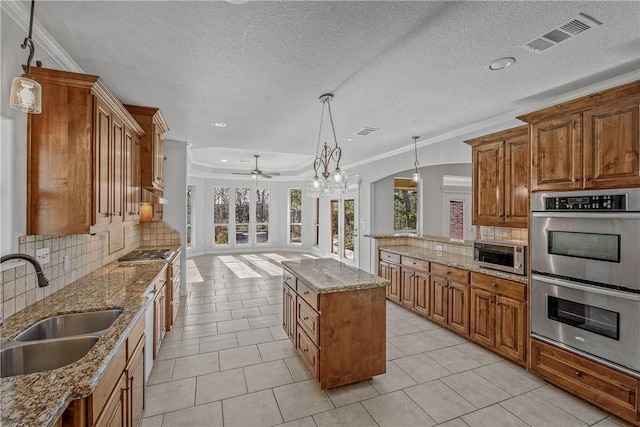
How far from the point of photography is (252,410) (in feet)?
7.75

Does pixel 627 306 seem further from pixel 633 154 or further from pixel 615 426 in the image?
pixel 633 154

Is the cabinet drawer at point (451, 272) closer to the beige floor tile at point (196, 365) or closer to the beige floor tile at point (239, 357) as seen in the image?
the beige floor tile at point (239, 357)

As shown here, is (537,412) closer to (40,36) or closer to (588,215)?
(588,215)

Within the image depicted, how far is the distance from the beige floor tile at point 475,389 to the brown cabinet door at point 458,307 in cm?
78

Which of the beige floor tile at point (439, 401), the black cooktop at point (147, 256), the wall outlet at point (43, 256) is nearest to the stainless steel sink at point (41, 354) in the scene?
the wall outlet at point (43, 256)

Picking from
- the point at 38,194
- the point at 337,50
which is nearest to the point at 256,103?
the point at 337,50

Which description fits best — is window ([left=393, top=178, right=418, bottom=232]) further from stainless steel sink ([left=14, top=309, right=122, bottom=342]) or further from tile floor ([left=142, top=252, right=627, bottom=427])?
stainless steel sink ([left=14, top=309, right=122, bottom=342])

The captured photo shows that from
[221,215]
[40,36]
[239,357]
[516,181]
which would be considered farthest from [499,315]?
[221,215]

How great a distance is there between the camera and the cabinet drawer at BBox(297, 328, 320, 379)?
263 centimetres

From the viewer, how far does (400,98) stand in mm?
3246

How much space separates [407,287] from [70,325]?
4.02m

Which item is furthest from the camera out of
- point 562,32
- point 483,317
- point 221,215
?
point 221,215

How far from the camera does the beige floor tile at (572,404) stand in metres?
2.30

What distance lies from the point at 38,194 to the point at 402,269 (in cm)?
431
